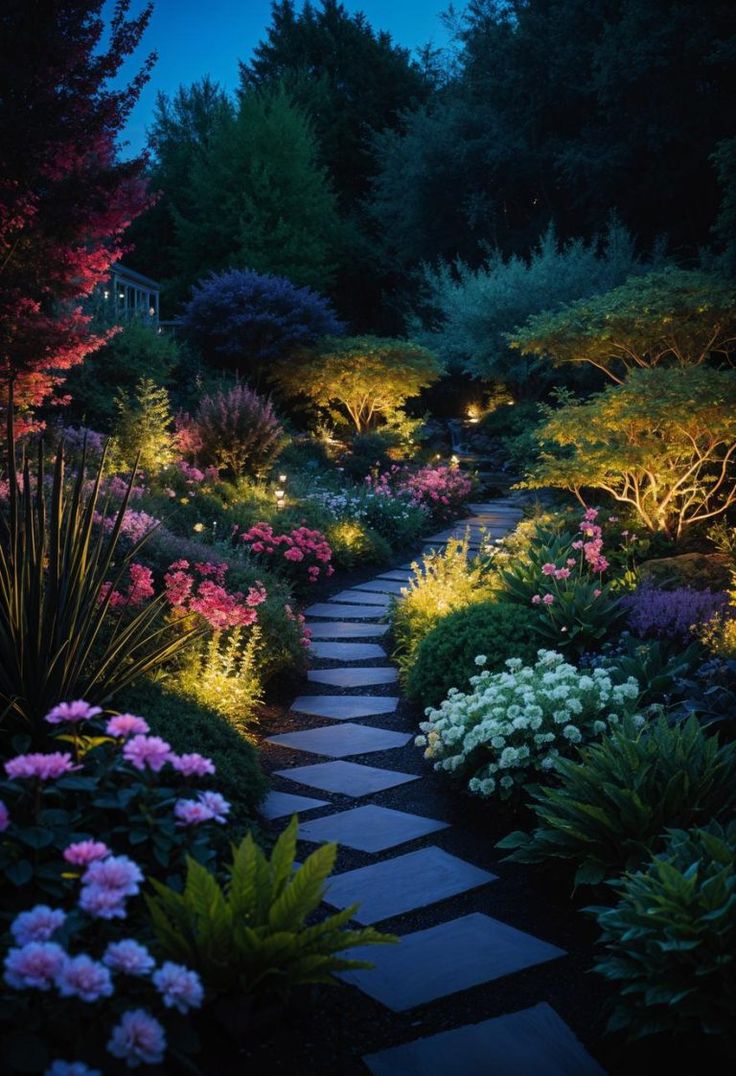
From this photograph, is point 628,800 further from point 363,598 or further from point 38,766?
point 363,598

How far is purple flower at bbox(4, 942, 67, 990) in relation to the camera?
48.6 inches

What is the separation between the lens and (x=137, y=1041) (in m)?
1.26

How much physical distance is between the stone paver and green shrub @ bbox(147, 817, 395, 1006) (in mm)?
4265

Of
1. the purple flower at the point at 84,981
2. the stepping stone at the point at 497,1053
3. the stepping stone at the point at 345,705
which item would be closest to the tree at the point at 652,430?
the stepping stone at the point at 345,705

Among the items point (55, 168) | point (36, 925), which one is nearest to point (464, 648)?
point (36, 925)

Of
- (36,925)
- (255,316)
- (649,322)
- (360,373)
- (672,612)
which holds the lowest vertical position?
(672,612)

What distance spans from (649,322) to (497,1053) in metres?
6.75

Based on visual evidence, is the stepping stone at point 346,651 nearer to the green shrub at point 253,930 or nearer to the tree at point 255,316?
the green shrub at point 253,930

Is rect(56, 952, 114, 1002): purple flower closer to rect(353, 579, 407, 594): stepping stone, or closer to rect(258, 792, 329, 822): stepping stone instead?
rect(258, 792, 329, 822): stepping stone

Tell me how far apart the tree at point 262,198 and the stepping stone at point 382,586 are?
13726mm

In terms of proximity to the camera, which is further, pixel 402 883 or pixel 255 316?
pixel 255 316

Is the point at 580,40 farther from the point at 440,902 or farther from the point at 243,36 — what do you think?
the point at 243,36

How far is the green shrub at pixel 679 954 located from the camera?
1.85 m

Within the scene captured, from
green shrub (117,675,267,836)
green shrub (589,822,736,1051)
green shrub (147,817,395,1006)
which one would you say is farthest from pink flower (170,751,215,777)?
green shrub (589,822,736,1051)
